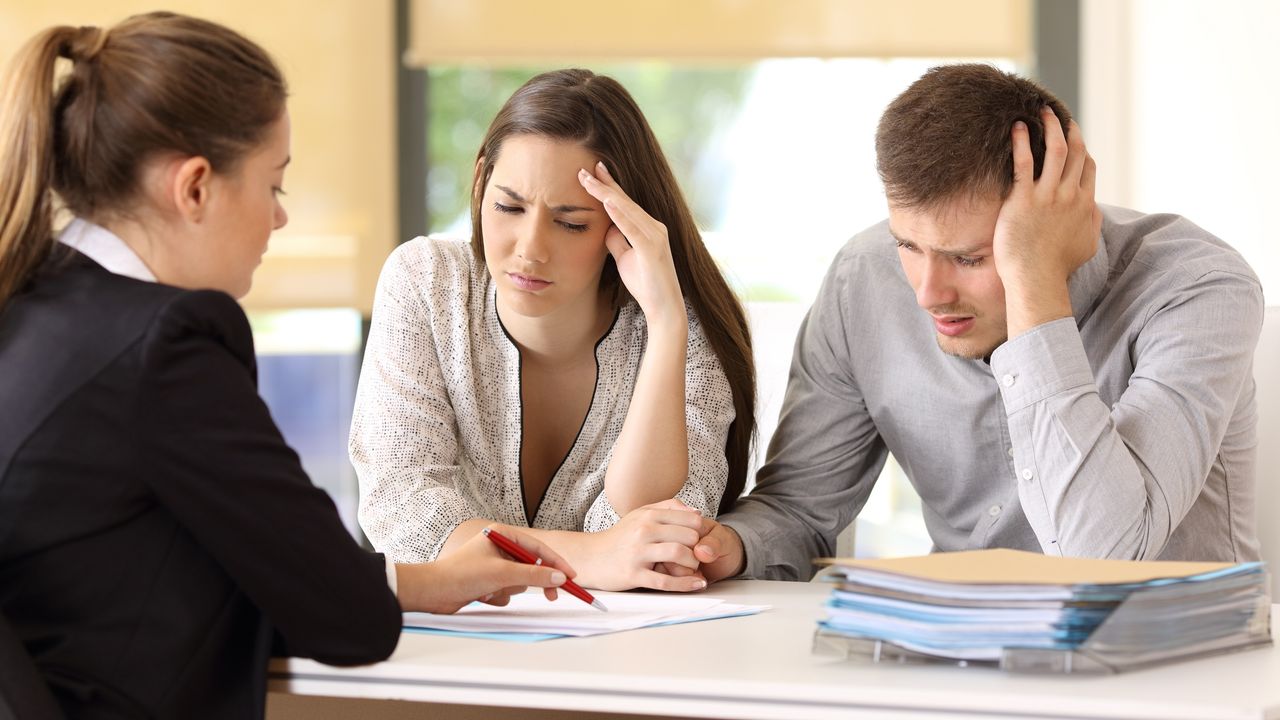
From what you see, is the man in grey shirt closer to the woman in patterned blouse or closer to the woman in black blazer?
the woman in patterned blouse

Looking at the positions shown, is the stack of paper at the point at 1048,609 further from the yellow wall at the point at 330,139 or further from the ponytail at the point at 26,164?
the yellow wall at the point at 330,139

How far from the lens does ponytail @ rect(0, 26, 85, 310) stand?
40.1 inches

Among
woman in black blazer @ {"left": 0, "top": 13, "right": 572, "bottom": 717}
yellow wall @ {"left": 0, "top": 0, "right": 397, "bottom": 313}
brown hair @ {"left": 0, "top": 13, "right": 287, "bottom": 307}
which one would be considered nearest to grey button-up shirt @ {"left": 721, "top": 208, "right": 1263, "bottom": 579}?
woman in black blazer @ {"left": 0, "top": 13, "right": 572, "bottom": 717}

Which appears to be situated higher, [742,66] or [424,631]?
[742,66]

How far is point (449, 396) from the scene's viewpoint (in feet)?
5.52

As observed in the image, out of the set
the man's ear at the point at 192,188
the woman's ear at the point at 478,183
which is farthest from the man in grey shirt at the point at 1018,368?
the man's ear at the point at 192,188

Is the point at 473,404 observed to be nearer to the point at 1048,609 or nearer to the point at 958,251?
the point at 958,251

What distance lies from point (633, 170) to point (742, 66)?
197 centimetres

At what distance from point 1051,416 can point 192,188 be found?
903mm

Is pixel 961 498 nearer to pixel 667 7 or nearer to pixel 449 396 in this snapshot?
pixel 449 396

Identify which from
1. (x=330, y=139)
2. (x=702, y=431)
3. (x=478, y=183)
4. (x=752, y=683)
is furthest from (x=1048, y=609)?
(x=330, y=139)

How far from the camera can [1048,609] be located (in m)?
0.94

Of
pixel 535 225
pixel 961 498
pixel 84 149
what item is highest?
pixel 84 149

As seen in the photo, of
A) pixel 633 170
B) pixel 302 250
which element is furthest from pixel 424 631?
pixel 302 250
